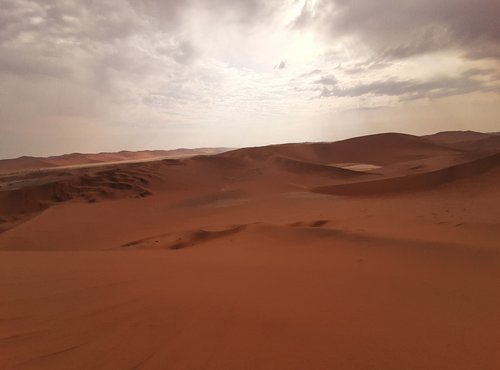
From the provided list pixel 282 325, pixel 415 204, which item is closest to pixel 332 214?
pixel 415 204

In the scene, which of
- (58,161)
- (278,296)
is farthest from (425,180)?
(58,161)

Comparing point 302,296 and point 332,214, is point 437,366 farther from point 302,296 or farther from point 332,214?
point 332,214

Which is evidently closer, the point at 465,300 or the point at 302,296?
the point at 465,300

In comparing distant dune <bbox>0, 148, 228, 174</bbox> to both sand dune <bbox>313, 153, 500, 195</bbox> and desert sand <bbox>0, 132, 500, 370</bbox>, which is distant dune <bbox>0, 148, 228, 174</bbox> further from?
desert sand <bbox>0, 132, 500, 370</bbox>

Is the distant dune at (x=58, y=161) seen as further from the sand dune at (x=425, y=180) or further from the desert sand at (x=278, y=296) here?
the desert sand at (x=278, y=296)

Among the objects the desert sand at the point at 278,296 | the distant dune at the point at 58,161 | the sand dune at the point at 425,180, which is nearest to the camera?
the desert sand at the point at 278,296

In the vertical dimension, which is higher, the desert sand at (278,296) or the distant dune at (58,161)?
the distant dune at (58,161)

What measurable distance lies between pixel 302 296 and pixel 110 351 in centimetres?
157

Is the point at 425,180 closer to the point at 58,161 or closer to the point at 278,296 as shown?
the point at 278,296

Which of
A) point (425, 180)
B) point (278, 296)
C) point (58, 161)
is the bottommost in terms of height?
point (278, 296)

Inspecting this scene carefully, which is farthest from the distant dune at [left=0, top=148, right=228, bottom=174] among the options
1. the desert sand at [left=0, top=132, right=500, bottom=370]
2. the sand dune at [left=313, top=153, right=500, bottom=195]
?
the desert sand at [left=0, top=132, right=500, bottom=370]

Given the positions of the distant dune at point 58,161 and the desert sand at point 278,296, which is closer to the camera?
the desert sand at point 278,296

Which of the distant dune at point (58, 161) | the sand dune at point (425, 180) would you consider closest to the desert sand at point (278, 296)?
the sand dune at point (425, 180)

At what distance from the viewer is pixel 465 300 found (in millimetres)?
2689
